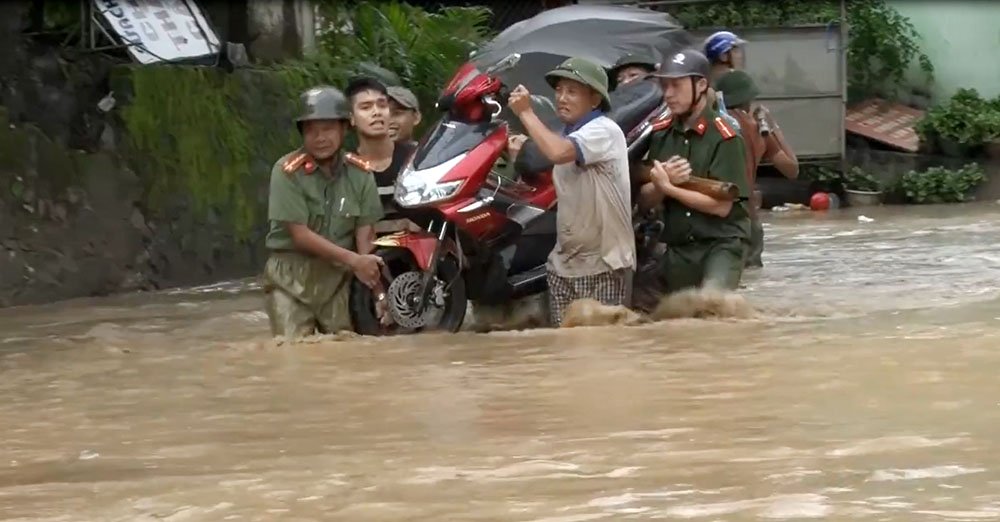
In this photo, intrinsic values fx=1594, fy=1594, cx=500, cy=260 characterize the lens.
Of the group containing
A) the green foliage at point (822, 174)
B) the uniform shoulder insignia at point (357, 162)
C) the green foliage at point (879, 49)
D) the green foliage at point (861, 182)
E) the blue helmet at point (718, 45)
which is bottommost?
the green foliage at point (861, 182)

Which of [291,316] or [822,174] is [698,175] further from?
[822,174]

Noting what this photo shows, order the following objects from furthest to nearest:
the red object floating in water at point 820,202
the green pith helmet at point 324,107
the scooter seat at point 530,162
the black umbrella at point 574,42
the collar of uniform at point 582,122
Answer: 1. the red object floating in water at point 820,202
2. the black umbrella at point 574,42
3. the scooter seat at point 530,162
4. the collar of uniform at point 582,122
5. the green pith helmet at point 324,107

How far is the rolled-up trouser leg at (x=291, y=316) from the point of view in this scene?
6.82m

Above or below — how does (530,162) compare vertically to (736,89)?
below

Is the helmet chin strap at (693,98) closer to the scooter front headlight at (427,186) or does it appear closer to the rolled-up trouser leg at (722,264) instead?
the rolled-up trouser leg at (722,264)

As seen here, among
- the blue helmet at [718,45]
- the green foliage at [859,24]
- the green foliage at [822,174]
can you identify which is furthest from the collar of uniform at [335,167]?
the green foliage at [822,174]

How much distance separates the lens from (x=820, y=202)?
16.1m

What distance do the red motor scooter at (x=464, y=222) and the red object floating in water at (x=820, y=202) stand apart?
932 cm

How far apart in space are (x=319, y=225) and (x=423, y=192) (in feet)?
1.53

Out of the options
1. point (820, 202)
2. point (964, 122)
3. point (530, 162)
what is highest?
point (530, 162)

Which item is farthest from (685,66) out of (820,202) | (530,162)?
(820,202)

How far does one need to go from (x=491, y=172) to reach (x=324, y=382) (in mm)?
1604

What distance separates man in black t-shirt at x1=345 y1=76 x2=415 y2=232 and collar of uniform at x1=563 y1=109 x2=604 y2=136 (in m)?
0.75

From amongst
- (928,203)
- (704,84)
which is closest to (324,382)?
(704,84)
